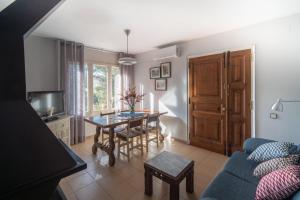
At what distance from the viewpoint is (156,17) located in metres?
2.44

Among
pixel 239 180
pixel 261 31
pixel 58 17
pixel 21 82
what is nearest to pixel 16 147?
pixel 21 82

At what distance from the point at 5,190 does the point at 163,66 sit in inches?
154

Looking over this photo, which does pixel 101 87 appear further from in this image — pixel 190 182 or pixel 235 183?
pixel 235 183

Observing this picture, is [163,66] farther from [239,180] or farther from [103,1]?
[239,180]

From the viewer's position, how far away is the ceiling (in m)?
2.08

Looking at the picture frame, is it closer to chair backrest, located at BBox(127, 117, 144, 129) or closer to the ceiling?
the ceiling

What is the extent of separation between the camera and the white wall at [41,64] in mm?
3176

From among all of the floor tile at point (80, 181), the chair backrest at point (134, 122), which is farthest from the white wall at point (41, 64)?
the floor tile at point (80, 181)

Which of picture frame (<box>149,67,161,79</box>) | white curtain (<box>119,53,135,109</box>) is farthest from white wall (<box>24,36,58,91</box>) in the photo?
picture frame (<box>149,67,161,79</box>)

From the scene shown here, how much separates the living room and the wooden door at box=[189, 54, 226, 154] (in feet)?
0.07

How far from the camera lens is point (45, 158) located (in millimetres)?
621

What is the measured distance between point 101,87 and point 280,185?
4.14m

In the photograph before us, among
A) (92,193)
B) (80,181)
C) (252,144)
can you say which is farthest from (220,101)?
(80,181)

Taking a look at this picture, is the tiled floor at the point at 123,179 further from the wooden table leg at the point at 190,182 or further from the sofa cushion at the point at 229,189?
the sofa cushion at the point at 229,189
